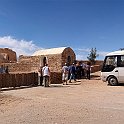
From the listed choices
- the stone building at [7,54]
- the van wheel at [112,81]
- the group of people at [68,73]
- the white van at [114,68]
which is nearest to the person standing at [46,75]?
the group of people at [68,73]

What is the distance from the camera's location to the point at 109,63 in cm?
2145

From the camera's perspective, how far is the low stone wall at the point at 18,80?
799 inches

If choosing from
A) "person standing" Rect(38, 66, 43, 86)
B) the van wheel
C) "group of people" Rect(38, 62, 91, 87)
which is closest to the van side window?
the van wheel

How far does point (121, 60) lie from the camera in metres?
20.7

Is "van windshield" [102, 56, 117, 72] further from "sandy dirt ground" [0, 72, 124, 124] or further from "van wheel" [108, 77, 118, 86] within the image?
"sandy dirt ground" [0, 72, 124, 124]

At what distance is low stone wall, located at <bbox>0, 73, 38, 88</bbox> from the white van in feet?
17.3

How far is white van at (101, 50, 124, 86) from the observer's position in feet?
68.0

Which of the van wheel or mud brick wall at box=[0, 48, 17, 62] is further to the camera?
mud brick wall at box=[0, 48, 17, 62]

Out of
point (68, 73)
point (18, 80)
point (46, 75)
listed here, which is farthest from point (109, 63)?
point (18, 80)

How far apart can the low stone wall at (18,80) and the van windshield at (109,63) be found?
5332 millimetres

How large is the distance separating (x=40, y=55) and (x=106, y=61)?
53.8ft

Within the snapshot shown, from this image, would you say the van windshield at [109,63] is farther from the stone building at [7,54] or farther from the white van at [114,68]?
the stone building at [7,54]

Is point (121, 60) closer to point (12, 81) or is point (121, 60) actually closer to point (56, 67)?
point (12, 81)

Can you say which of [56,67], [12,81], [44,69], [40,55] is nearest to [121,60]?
[44,69]
